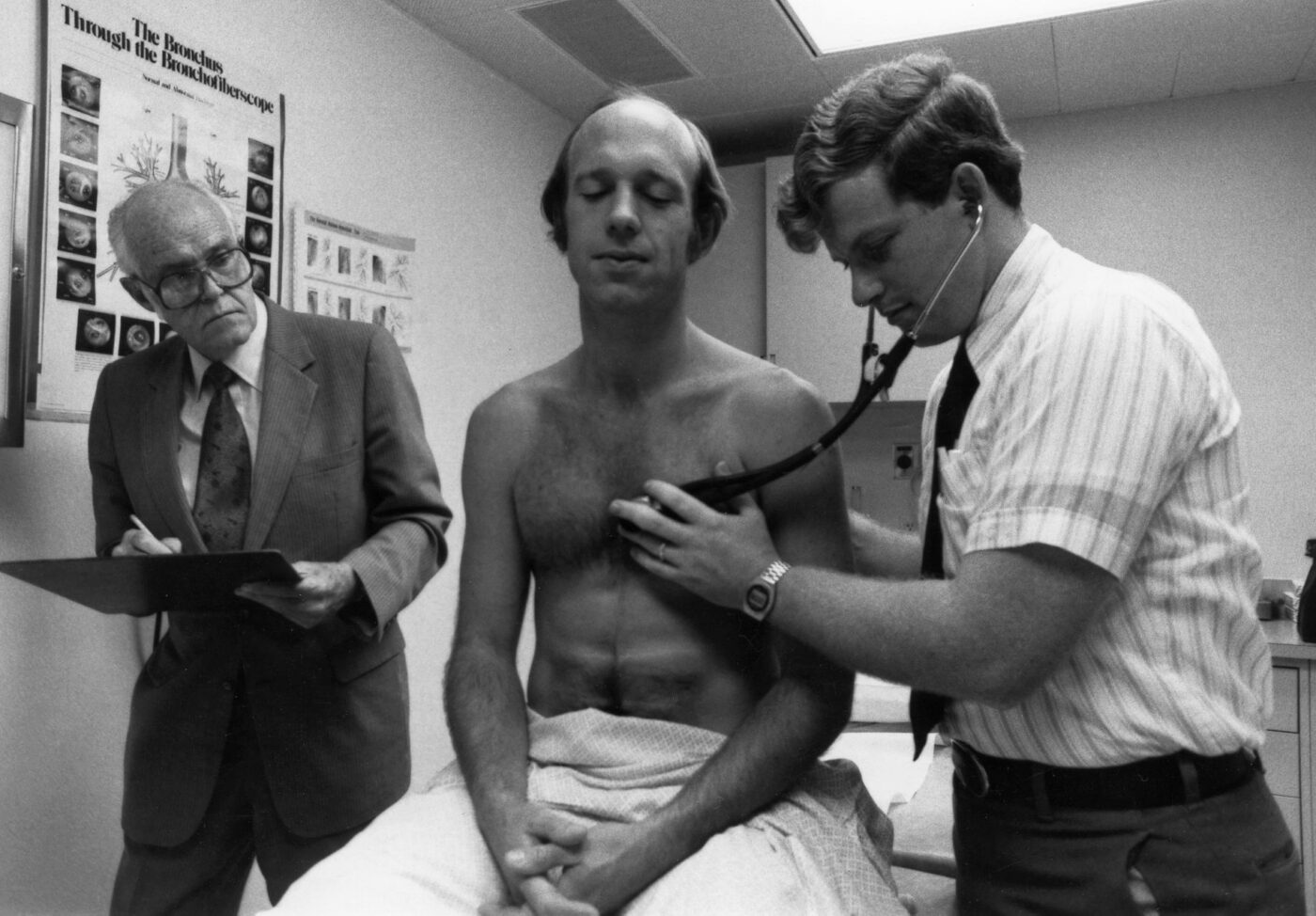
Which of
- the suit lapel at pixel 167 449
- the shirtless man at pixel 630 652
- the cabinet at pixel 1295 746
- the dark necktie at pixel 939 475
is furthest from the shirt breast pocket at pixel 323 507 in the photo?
the cabinet at pixel 1295 746

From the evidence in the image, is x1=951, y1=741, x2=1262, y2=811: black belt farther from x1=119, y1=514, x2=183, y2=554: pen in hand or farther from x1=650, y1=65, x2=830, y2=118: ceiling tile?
x1=650, y1=65, x2=830, y2=118: ceiling tile

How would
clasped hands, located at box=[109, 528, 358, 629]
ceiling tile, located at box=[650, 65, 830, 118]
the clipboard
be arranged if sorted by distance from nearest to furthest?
the clipboard, clasped hands, located at box=[109, 528, 358, 629], ceiling tile, located at box=[650, 65, 830, 118]

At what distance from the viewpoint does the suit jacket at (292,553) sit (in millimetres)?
1611

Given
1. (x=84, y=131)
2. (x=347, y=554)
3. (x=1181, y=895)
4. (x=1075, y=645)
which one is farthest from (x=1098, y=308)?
Answer: (x=84, y=131)

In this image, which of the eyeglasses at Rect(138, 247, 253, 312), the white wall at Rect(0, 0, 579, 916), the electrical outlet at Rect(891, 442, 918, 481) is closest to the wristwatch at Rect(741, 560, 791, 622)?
the eyeglasses at Rect(138, 247, 253, 312)

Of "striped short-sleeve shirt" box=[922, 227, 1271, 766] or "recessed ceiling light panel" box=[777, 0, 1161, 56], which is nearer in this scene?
"striped short-sleeve shirt" box=[922, 227, 1271, 766]

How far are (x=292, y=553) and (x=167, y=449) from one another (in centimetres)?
24

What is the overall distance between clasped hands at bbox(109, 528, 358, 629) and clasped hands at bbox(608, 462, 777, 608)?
591 millimetres

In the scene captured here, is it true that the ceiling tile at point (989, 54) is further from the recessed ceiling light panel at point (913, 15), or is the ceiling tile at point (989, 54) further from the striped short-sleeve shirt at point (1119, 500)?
the striped short-sleeve shirt at point (1119, 500)

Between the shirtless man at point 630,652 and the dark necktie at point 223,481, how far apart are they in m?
0.54

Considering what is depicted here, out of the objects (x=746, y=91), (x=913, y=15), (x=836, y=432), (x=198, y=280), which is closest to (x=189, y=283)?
(x=198, y=280)

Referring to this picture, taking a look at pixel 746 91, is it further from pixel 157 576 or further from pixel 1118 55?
pixel 157 576

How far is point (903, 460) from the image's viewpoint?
3.89m

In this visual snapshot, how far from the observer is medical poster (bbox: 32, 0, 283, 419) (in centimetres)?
189
